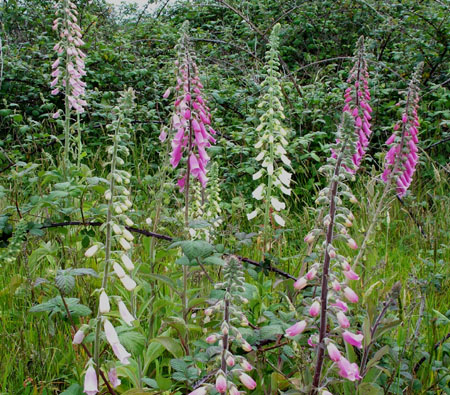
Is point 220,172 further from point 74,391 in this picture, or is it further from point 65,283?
point 74,391

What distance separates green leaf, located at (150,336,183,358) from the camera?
2119mm

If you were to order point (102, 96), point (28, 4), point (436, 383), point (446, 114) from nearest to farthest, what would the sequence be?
point (436, 383) < point (446, 114) < point (102, 96) < point (28, 4)

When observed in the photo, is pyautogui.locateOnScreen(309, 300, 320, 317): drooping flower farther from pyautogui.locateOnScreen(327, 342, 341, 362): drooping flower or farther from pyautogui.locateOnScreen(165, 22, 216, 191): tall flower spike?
pyautogui.locateOnScreen(165, 22, 216, 191): tall flower spike

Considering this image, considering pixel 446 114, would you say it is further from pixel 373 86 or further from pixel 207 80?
pixel 207 80

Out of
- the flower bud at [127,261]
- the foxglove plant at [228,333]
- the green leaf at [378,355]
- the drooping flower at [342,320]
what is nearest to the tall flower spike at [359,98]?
the green leaf at [378,355]

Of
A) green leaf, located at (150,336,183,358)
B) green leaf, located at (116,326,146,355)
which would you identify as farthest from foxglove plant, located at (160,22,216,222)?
green leaf, located at (116,326,146,355)

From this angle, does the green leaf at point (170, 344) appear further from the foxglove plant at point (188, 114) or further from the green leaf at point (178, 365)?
the foxglove plant at point (188, 114)

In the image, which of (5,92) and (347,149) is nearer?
(347,149)

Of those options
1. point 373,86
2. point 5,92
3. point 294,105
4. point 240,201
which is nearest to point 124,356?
point 240,201

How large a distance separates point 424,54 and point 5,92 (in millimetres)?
6438

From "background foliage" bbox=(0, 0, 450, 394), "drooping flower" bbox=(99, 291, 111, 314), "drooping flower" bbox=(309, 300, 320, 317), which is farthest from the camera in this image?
"background foliage" bbox=(0, 0, 450, 394)

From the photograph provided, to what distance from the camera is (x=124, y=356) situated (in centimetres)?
180

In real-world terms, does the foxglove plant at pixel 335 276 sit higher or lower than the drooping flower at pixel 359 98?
lower

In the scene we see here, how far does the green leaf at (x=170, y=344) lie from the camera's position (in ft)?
6.95
